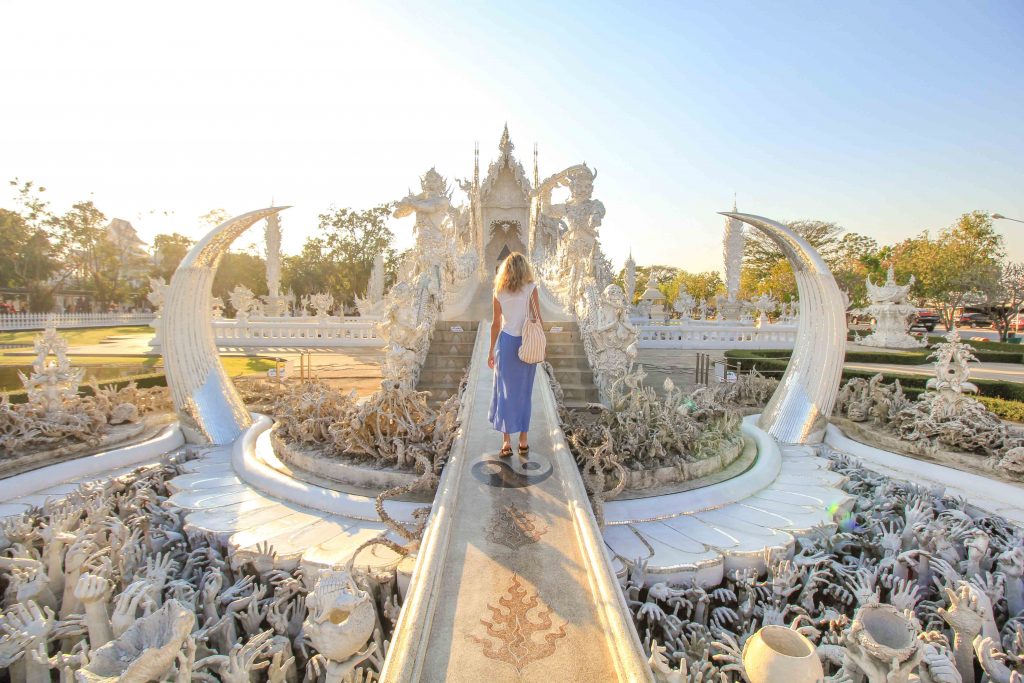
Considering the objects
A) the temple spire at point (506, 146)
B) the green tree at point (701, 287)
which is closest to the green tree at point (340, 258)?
the temple spire at point (506, 146)

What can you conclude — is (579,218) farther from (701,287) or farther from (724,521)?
(701,287)

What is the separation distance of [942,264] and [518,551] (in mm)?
32043

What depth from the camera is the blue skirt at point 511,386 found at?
3.68 meters

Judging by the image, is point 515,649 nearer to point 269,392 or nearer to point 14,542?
point 14,542

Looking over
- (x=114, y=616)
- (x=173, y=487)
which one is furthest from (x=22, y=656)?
(x=173, y=487)

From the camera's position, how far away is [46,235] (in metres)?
31.1

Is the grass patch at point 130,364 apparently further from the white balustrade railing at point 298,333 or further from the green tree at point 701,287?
the green tree at point 701,287

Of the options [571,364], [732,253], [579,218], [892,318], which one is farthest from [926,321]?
[571,364]

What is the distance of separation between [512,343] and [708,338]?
14403mm

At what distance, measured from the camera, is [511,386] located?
145 inches

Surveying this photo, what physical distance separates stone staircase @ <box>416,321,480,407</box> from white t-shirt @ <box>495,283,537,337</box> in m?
2.58

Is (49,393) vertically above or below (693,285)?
below

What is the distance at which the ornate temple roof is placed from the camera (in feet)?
70.3

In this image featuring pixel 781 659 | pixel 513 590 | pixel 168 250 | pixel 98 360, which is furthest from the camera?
pixel 168 250
